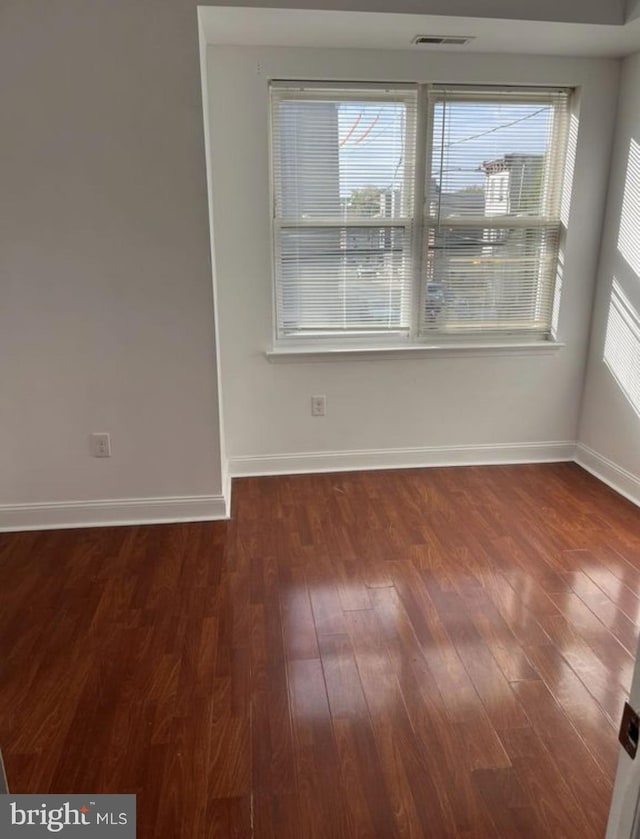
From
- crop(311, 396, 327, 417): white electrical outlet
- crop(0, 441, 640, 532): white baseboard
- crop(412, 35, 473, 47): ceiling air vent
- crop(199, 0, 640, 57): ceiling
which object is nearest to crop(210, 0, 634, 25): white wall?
crop(199, 0, 640, 57): ceiling

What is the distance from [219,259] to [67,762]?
250cm

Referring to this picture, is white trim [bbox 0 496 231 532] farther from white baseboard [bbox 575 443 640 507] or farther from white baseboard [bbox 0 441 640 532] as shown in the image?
white baseboard [bbox 575 443 640 507]

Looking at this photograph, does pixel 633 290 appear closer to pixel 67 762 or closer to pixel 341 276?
pixel 341 276

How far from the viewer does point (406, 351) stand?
11.6 feet

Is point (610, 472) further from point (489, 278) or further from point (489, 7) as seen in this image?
point (489, 7)

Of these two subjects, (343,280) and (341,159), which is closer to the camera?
(341,159)

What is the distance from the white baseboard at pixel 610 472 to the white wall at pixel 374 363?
128 millimetres

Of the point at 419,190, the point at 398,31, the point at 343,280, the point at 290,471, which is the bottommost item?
the point at 290,471

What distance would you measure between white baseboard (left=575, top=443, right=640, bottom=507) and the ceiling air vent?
2.46 m

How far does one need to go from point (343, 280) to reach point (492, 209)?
98 centimetres

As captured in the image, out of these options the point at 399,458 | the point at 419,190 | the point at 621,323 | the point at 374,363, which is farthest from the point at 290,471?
the point at 621,323

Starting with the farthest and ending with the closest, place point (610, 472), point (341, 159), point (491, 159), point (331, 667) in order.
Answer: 1. point (610, 472)
2. point (491, 159)
3. point (341, 159)
4. point (331, 667)

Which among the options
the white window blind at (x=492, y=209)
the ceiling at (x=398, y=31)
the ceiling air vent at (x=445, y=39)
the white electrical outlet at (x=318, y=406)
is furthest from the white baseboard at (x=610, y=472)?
the ceiling air vent at (x=445, y=39)

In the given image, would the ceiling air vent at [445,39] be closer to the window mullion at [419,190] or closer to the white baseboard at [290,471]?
the window mullion at [419,190]
